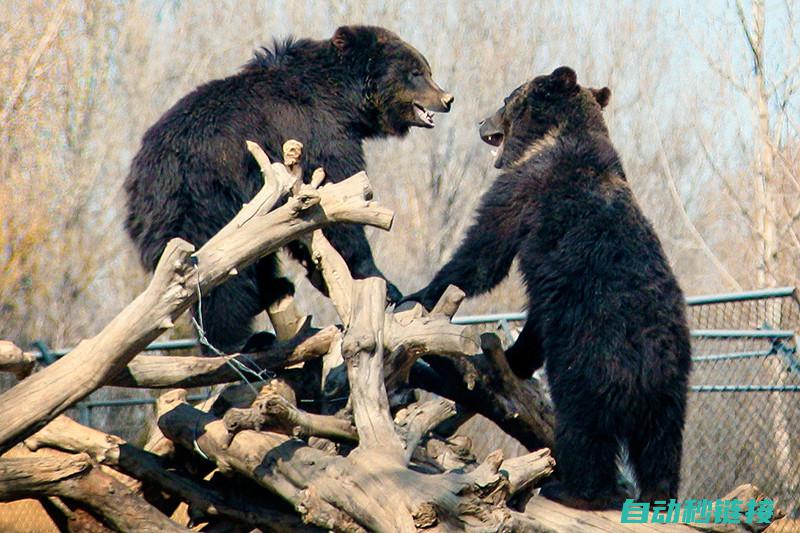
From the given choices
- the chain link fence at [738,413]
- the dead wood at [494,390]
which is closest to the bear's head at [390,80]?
the chain link fence at [738,413]

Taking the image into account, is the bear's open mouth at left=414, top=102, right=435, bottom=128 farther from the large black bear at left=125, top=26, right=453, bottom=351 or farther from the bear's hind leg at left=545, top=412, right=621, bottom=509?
the bear's hind leg at left=545, top=412, right=621, bottom=509

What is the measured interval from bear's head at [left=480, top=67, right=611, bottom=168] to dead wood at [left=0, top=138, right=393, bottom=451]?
7.40 ft

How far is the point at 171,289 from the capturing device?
4551 millimetres

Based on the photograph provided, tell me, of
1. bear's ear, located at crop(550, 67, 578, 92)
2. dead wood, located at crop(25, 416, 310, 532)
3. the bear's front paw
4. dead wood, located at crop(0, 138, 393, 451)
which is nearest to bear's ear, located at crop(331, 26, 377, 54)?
bear's ear, located at crop(550, 67, 578, 92)

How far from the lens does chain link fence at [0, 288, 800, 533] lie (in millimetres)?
8609

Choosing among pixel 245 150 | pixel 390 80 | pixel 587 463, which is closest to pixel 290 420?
pixel 587 463

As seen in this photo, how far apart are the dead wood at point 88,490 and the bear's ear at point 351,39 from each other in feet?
11.4

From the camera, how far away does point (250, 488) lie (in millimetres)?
5609

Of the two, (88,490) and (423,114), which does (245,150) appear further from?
(88,490)

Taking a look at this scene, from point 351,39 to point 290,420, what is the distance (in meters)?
3.44

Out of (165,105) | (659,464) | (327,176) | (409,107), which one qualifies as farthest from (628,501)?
(165,105)

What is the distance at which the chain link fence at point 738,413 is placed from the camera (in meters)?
8.61

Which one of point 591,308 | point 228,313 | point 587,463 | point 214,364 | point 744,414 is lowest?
point 744,414

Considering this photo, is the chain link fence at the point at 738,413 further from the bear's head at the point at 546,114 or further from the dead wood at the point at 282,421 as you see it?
the dead wood at the point at 282,421
